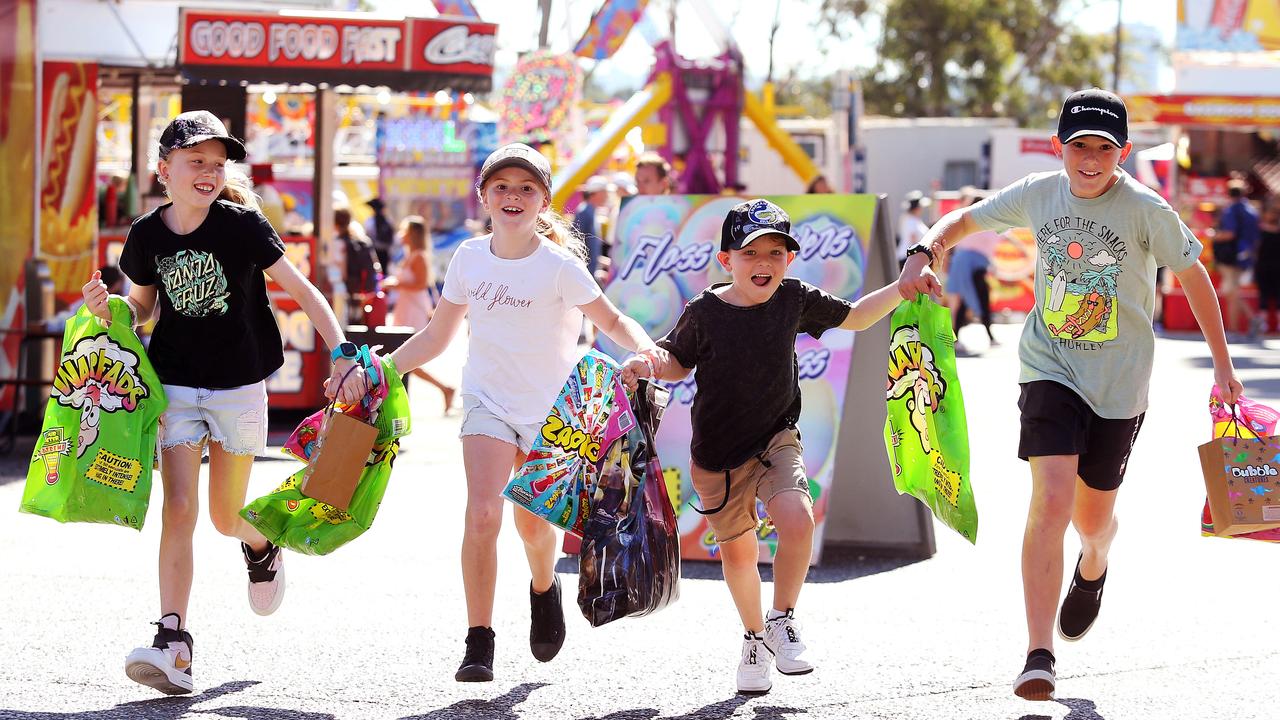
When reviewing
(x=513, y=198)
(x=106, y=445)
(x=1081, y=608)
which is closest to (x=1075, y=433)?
(x=1081, y=608)

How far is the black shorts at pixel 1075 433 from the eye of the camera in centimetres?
530

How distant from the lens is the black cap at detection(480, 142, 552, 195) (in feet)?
18.1

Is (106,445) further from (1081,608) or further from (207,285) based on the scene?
(1081,608)

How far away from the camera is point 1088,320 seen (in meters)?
5.32

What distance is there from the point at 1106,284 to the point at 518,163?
6.21 ft

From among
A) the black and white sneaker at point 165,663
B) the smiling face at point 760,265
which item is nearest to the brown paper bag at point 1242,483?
the smiling face at point 760,265

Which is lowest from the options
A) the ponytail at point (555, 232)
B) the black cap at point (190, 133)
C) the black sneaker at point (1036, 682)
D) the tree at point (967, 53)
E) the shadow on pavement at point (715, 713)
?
the shadow on pavement at point (715, 713)

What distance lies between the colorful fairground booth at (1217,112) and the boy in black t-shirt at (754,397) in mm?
17683

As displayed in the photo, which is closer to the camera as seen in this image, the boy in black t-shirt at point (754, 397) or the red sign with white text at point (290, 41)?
the boy in black t-shirt at point (754, 397)

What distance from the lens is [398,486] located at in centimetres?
1042

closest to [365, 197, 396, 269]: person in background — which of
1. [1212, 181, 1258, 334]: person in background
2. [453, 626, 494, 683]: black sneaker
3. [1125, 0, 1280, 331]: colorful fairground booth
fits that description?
[1125, 0, 1280, 331]: colorful fairground booth

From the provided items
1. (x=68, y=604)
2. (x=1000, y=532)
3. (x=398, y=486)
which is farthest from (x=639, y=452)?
(x=398, y=486)

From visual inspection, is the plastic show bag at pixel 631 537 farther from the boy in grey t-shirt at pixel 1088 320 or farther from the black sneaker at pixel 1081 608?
the black sneaker at pixel 1081 608

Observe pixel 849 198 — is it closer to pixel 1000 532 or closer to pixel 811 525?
pixel 1000 532
